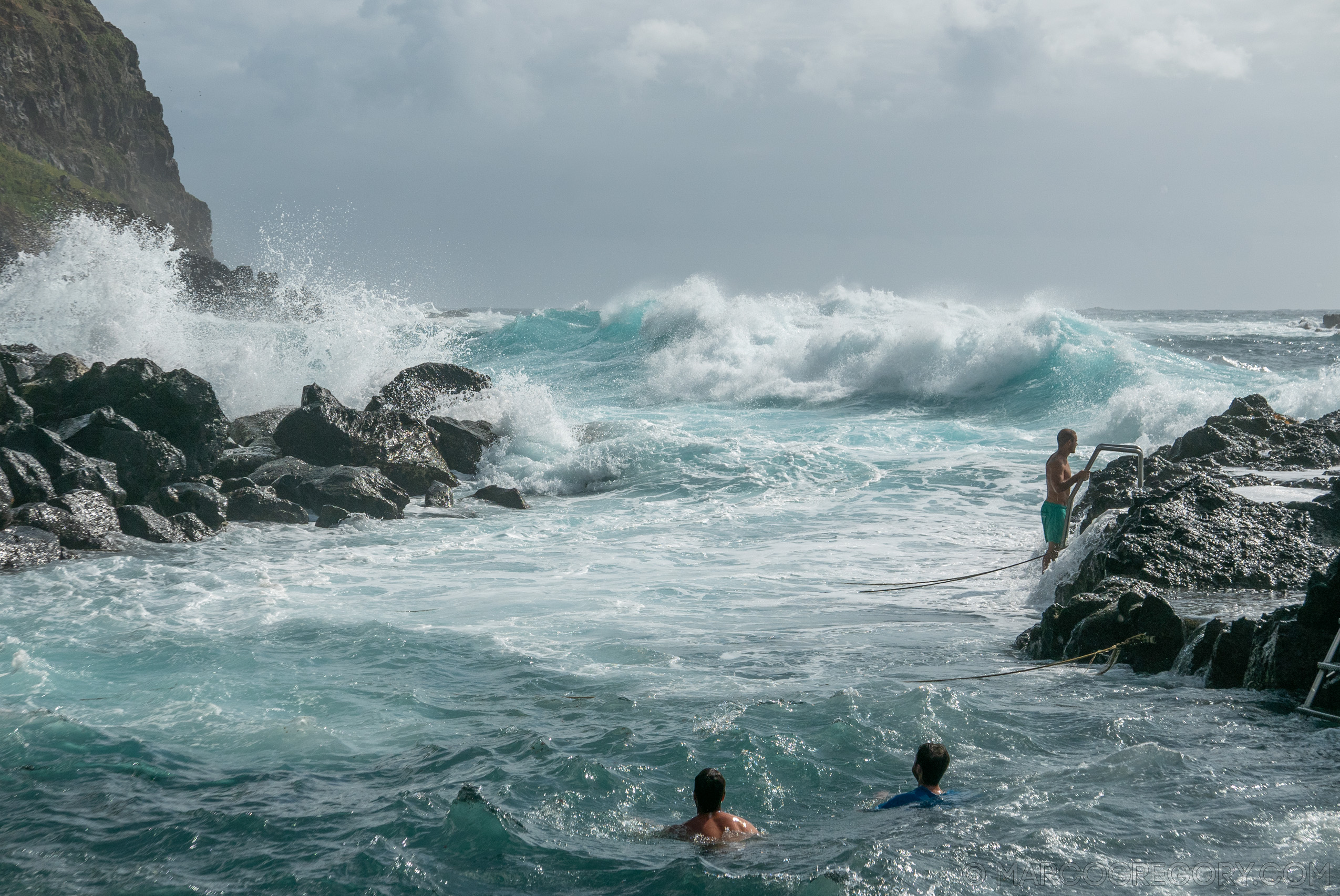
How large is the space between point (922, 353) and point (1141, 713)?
20.3 metres

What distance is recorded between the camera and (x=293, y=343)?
18062 millimetres

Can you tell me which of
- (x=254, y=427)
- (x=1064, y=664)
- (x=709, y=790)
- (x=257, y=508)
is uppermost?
(x=254, y=427)

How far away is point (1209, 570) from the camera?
7.47 metres

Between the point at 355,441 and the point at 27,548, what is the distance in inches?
181

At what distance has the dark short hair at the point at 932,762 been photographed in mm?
4223

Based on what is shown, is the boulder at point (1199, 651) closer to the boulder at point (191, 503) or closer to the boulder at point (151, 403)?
the boulder at point (191, 503)

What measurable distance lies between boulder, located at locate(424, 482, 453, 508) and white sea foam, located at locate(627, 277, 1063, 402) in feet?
42.8

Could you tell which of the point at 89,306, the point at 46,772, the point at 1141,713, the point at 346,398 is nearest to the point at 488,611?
the point at 46,772

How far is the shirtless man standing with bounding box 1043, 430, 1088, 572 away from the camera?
8875 mm

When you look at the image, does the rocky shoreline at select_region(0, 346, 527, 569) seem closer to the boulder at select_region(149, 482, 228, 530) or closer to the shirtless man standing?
the boulder at select_region(149, 482, 228, 530)

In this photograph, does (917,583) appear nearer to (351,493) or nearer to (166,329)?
(351,493)

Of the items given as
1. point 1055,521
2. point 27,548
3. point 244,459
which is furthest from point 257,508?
point 1055,521

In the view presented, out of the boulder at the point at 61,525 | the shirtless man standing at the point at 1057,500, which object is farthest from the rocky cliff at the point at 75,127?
the shirtless man standing at the point at 1057,500

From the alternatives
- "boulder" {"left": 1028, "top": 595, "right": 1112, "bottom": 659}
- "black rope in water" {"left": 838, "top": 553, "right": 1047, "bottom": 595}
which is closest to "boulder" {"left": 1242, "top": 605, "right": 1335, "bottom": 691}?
"boulder" {"left": 1028, "top": 595, "right": 1112, "bottom": 659}
